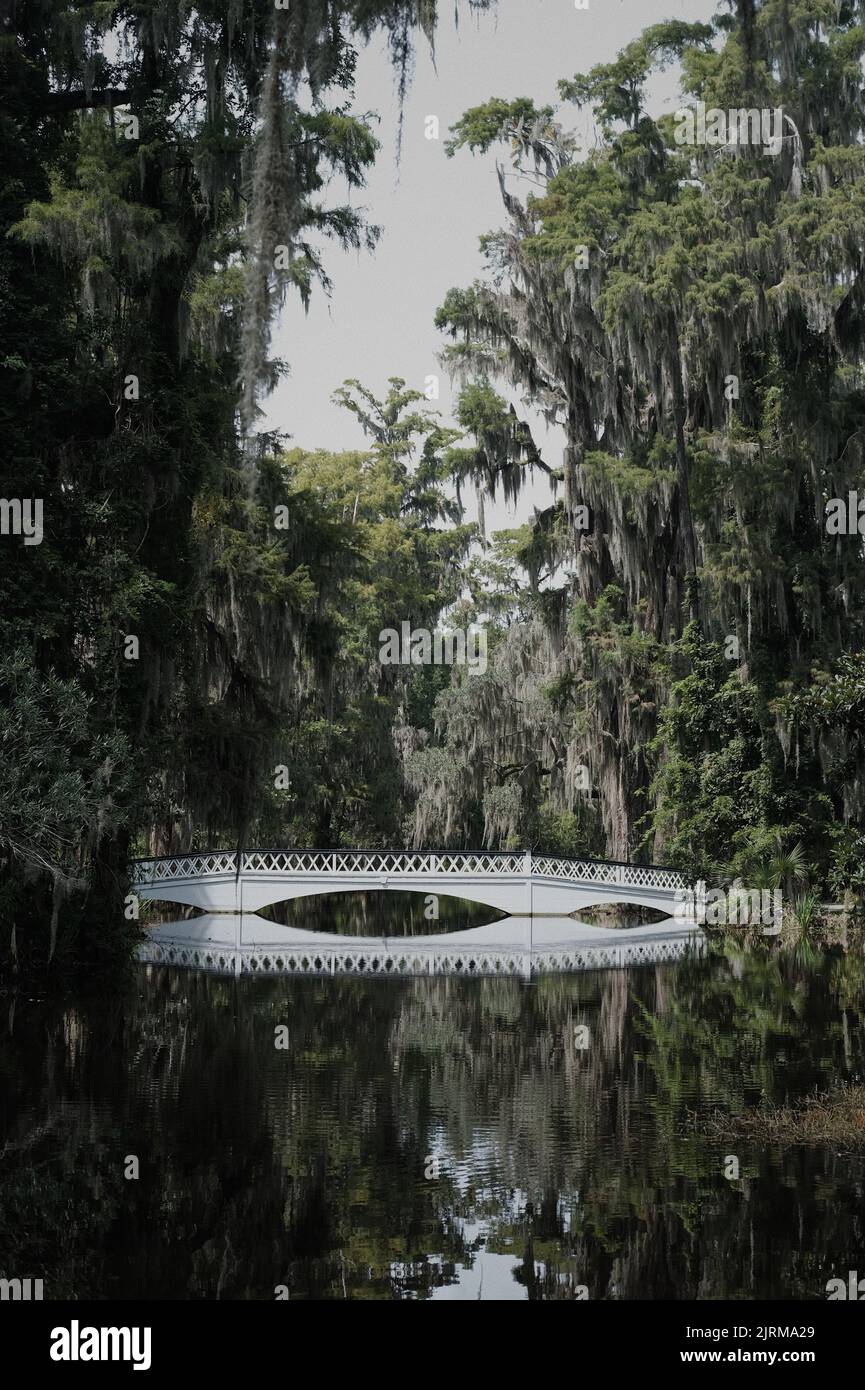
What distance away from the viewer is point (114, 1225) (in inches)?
278

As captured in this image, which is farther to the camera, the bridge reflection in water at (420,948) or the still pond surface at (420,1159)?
the bridge reflection in water at (420,948)

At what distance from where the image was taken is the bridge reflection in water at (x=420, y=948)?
23.1m

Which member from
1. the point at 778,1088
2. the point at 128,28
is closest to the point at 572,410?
the point at 128,28

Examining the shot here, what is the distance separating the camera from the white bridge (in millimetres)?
30422

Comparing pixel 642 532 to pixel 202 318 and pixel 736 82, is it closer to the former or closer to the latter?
pixel 736 82

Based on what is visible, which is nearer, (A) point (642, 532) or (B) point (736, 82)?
(B) point (736, 82)

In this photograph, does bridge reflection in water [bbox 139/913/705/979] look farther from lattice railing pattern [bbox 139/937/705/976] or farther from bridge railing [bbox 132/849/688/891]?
bridge railing [bbox 132/849/688/891]

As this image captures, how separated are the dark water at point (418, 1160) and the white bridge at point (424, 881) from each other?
1474 cm

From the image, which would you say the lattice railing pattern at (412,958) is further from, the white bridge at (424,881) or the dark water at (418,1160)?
the dark water at (418,1160)

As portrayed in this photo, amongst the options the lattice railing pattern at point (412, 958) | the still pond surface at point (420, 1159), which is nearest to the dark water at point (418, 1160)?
the still pond surface at point (420, 1159)

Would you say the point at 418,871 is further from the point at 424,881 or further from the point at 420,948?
the point at 420,948

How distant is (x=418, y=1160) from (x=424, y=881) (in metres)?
22.5

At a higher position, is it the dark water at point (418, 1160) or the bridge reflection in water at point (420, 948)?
the bridge reflection in water at point (420, 948)
